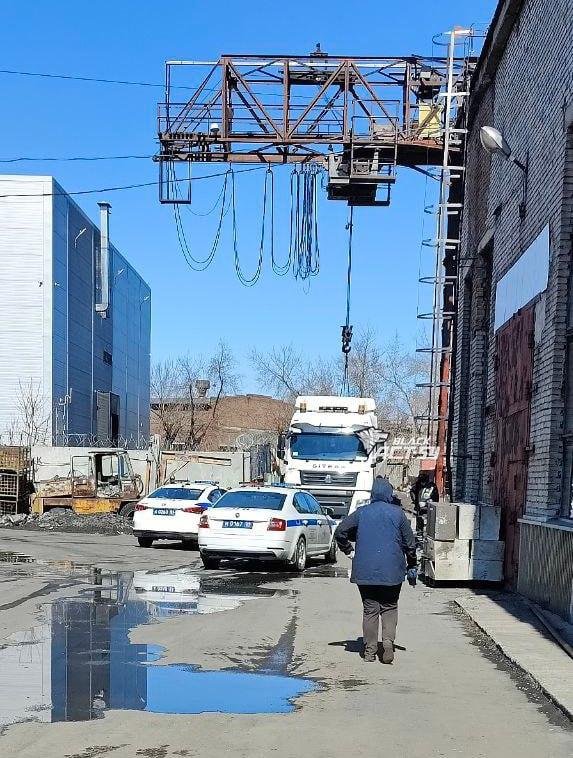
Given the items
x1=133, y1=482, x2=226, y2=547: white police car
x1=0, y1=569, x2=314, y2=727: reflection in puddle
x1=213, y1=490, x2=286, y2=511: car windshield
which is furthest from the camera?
x1=133, y1=482, x2=226, y2=547: white police car

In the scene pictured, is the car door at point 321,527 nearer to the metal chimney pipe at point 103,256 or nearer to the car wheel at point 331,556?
the car wheel at point 331,556

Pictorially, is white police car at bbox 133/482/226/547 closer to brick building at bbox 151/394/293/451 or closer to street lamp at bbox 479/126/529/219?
street lamp at bbox 479/126/529/219

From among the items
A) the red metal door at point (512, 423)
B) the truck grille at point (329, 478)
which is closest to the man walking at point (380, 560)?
the red metal door at point (512, 423)

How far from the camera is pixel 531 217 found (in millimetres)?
16219

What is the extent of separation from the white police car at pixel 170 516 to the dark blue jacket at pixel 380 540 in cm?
1415

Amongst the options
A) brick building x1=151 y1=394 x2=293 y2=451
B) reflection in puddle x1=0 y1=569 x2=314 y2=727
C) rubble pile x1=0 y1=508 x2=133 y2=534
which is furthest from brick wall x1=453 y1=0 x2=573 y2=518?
brick building x1=151 y1=394 x2=293 y2=451

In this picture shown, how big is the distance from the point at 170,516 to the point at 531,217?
40.0ft

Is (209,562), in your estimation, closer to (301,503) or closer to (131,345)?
(301,503)

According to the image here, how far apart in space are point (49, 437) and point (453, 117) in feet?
85.9

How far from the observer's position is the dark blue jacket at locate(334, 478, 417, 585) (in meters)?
10.1

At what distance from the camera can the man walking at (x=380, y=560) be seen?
10.1m

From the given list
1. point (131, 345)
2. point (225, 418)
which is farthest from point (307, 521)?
point (225, 418)

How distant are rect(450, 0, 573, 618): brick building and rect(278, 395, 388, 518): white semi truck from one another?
543 cm

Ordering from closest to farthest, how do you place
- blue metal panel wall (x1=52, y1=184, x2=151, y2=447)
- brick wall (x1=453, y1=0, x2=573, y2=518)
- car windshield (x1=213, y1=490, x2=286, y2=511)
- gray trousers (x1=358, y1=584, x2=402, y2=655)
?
1. gray trousers (x1=358, y1=584, x2=402, y2=655)
2. brick wall (x1=453, y1=0, x2=573, y2=518)
3. car windshield (x1=213, y1=490, x2=286, y2=511)
4. blue metal panel wall (x1=52, y1=184, x2=151, y2=447)
